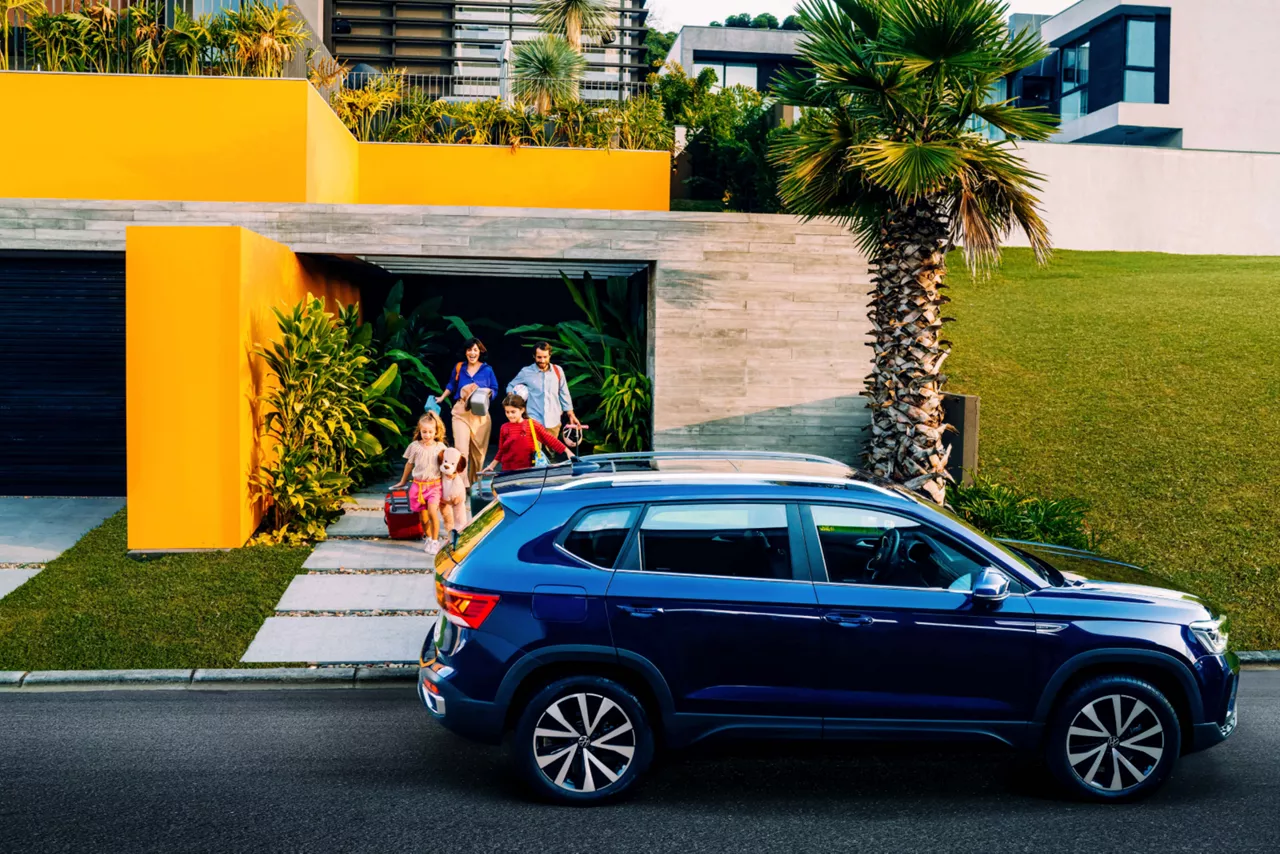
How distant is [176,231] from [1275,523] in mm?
A: 10806

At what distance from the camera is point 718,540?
18.8 feet

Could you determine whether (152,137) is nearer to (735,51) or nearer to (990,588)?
(990,588)

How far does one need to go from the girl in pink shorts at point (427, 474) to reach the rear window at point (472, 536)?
4635mm

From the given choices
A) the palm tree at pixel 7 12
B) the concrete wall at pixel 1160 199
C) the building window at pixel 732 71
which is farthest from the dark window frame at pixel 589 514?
the building window at pixel 732 71

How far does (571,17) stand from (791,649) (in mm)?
25990

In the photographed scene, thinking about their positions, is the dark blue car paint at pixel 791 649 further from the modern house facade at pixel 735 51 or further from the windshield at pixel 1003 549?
the modern house facade at pixel 735 51

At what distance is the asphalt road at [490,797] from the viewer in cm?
517

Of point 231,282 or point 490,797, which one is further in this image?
point 231,282

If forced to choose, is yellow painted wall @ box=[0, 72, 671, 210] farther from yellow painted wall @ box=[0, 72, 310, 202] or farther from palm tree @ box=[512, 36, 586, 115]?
palm tree @ box=[512, 36, 586, 115]

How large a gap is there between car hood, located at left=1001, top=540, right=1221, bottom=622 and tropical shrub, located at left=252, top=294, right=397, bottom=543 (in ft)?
23.8

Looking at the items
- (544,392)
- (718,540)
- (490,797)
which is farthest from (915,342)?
(490,797)

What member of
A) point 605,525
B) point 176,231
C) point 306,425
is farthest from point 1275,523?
point 176,231

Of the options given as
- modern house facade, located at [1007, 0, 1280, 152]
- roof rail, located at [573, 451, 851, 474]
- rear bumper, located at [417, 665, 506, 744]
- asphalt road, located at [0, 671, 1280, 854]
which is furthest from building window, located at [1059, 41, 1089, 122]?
rear bumper, located at [417, 665, 506, 744]

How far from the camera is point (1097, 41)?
1507 inches
